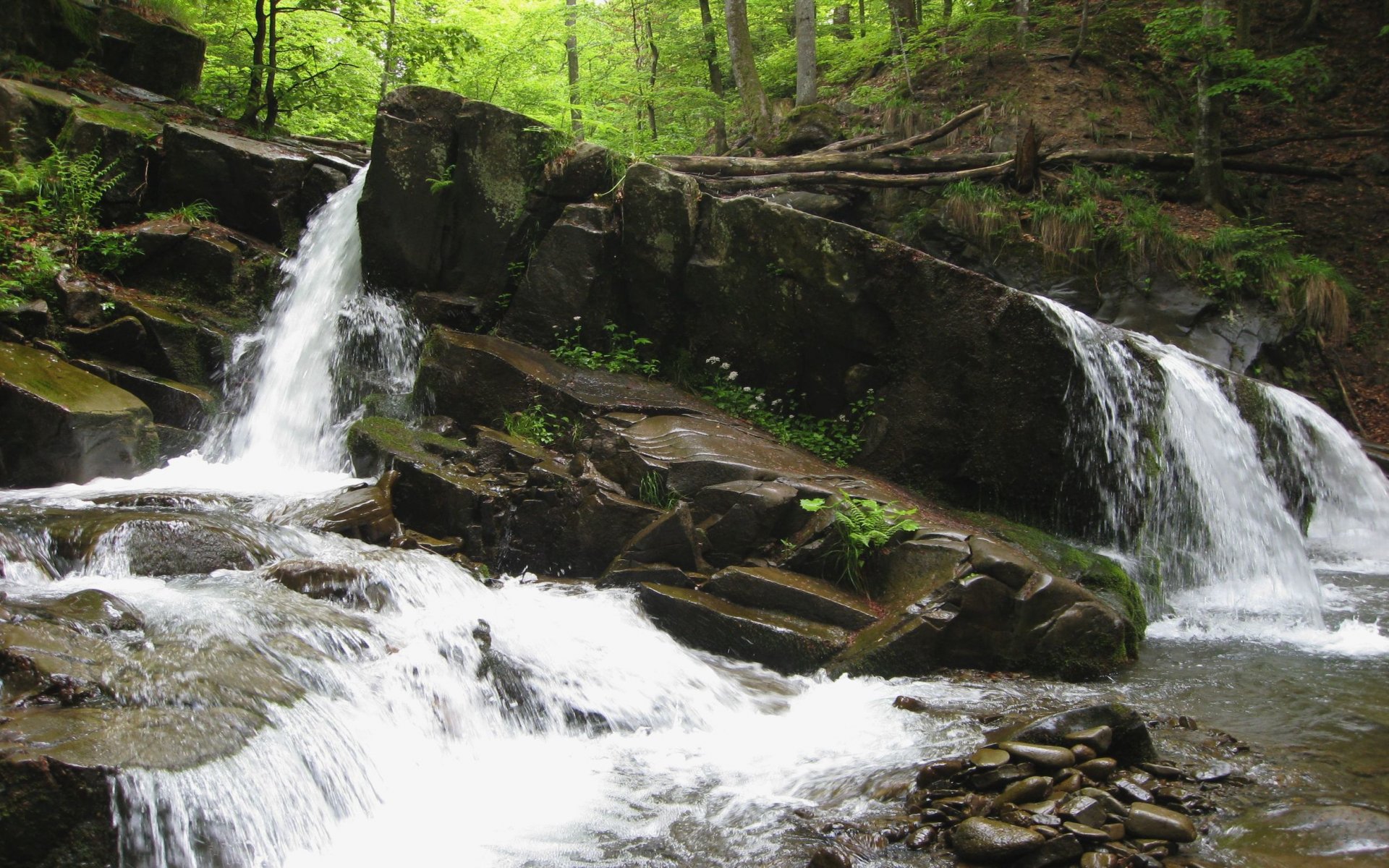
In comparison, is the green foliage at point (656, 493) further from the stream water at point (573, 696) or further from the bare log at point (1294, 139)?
the bare log at point (1294, 139)

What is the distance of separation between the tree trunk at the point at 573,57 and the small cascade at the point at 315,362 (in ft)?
30.5

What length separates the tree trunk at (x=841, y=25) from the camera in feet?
71.1

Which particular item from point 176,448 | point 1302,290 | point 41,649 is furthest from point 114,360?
point 1302,290

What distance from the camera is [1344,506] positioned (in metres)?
10.6

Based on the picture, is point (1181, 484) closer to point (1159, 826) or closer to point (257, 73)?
point (1159, 826)

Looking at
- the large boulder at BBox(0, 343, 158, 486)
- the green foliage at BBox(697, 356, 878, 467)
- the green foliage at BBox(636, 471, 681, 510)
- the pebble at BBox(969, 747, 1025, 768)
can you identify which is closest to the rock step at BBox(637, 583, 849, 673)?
the green foliage at BBox(636, 471, 681, 510)

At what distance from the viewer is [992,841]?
364cm

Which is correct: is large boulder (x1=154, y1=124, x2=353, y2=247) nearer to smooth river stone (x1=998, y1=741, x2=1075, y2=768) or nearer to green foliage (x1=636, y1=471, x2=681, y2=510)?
green foliage (x1=636, y1=471, x2=681, y2=510)

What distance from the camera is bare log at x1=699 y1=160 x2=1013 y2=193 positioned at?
1237 centimetres

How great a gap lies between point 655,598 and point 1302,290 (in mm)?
11125

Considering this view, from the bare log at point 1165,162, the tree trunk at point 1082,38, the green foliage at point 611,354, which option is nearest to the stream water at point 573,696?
the green foliage at point 611,354

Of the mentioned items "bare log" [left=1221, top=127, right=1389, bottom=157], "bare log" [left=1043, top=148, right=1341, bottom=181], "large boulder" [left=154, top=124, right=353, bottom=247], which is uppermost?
"bare log" [left=1221, top=127, right=1389, bottom=157]

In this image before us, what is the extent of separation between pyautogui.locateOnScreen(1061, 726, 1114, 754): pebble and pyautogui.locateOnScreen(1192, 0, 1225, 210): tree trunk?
11.6 m

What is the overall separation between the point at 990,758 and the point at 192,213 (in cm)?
1090
